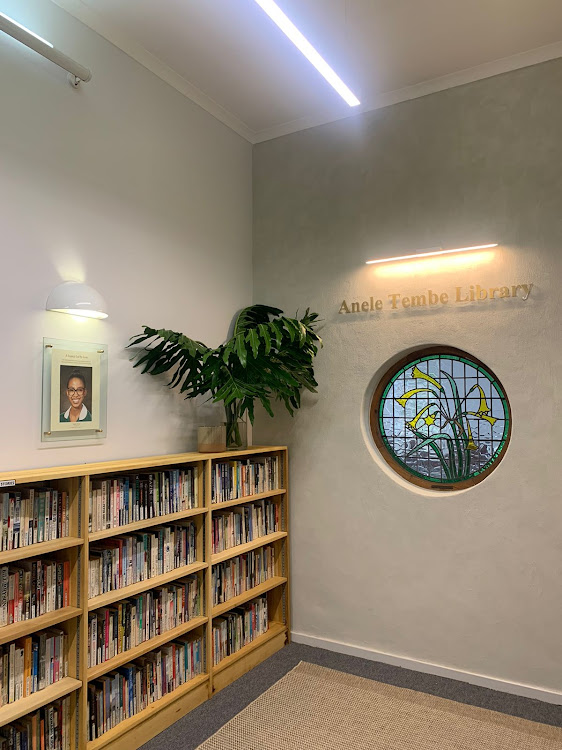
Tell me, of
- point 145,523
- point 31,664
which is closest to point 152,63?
point 145,523

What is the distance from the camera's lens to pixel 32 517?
2434 mm

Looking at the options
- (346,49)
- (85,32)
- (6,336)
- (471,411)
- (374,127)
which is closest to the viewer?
(6,336)

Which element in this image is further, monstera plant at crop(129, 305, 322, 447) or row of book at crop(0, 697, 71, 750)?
monstera plant at crop(129, 305, 322, 447)

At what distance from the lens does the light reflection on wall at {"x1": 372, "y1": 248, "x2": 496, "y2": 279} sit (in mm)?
3498

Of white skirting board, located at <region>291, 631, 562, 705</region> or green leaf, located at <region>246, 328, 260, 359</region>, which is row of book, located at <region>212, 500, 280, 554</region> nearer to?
white skirting board, located at <region>291, 631, 562, 705</region>

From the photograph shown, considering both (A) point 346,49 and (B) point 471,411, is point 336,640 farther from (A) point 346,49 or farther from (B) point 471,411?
(A) point 346,49

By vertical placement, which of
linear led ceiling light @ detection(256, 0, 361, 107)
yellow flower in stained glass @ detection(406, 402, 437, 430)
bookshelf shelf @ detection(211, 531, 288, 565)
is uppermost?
linear led ceiling light @ detection(256, 0, 361, 107)

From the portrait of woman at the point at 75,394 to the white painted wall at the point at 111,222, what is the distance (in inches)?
5.0

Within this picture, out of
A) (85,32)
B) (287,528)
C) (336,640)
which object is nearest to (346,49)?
(85,32)

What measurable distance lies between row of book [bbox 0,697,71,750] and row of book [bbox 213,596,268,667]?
100 cm

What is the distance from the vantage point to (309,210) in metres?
4.14

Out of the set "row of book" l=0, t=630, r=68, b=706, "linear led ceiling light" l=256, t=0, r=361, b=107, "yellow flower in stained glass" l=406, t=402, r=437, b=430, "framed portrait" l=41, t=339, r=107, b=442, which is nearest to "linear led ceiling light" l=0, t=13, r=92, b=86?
"linear led ceiling light" l=256, t=0, r=361, b=107

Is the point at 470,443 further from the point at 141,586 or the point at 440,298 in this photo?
the point at 141,586

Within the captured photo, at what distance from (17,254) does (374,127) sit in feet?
8.03
